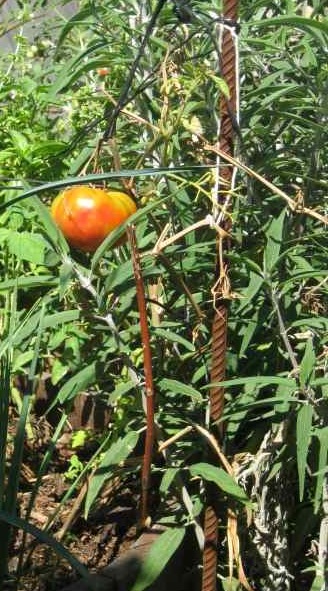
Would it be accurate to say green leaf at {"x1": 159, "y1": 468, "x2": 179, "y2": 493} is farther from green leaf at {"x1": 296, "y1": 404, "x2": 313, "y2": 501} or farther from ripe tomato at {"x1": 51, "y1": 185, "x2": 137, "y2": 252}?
ripe tomato at {"x1": 51, "y1": 185, "x2": 137, "y2": 252}

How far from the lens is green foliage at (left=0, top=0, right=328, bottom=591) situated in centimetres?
196

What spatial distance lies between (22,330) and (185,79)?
605 millimetres

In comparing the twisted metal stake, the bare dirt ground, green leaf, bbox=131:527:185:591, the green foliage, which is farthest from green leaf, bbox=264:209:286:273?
the bare dirt ground

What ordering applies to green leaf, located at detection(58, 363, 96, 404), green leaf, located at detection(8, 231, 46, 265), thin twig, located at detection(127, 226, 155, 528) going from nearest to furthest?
thin twig, located at detection(127, 226, 155, 528), green leaf, located at detection(58, 363, 96, 404), green leaf, located at detection(8, 231, 46, 265)

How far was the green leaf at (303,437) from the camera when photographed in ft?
6.03

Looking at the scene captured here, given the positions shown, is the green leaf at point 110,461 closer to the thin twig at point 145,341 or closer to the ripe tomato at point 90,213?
the thin twig at point 145,341

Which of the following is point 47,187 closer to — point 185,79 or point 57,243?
point 57,243

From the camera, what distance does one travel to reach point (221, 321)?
6.46 ft

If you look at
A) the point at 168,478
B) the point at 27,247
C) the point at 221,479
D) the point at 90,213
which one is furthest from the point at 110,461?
the point at 27,247

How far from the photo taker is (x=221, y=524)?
2.32 metres

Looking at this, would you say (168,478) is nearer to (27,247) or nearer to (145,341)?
(145,341)

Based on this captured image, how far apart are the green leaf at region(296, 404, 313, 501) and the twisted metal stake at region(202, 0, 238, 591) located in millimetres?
179

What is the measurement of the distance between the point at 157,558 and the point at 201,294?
1.90 ft

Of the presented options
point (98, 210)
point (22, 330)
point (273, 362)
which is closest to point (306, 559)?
point (273, 362)
